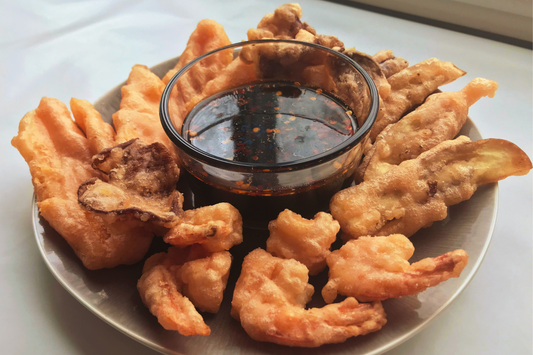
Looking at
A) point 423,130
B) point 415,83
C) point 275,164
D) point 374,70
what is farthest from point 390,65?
point 275,164

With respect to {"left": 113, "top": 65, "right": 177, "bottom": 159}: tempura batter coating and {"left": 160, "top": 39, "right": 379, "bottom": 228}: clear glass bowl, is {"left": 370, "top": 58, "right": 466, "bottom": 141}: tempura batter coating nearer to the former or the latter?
{"left": 160, "top": 39, "right": 379, "bottom": 228}: clear glass bowl

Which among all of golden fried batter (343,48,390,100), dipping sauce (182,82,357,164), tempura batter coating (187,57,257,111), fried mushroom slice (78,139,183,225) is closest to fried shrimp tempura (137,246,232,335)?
fried mushroom slice (78,139,183,225)

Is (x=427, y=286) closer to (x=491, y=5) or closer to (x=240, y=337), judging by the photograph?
(x=240, y=337)

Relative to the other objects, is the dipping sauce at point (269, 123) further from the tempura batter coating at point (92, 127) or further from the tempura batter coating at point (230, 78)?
the tempura batter coating at point (92, 127)

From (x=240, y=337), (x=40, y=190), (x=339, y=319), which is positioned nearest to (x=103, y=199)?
(x=40, y=190)

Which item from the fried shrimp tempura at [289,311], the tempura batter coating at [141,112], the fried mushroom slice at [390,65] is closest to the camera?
the fried shrimp tempura at [289,311]

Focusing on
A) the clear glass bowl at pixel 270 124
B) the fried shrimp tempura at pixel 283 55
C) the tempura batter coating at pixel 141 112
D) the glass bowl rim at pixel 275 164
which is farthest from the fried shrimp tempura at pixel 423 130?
the tempura batter coating at pixel 141 112

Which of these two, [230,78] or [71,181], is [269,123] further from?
[71,181]
